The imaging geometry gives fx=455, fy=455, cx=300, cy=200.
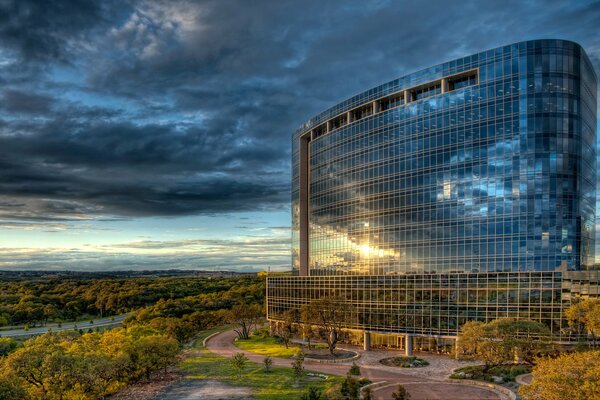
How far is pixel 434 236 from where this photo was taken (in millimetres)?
97062

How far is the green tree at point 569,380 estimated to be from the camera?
3522 cm

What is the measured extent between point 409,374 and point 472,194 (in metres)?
38.9

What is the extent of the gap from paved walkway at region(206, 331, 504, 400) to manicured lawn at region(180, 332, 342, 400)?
5.60m

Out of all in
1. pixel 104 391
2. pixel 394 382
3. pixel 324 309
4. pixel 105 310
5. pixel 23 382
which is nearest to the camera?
pixel 23 382

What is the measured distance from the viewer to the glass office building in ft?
270

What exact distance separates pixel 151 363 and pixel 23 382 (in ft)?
61.2

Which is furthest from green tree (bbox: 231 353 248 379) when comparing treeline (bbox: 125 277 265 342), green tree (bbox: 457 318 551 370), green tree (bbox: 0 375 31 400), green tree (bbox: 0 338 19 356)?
green tree (bbox: 0 338 19 356)

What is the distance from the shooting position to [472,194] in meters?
91.4

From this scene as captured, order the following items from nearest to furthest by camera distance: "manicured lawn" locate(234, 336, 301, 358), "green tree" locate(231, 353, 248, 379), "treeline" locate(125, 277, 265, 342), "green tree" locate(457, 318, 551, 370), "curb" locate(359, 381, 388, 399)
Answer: "curb" locate(359, 381, 388, 399) → "green tree" locate(457, 318, 551, 370) → "green tree" locate(231, 353, 248, 379) → "manicured lawn" locate(234, 336, 301, 358) → "treeline" locate(125, 277, 265, 342)

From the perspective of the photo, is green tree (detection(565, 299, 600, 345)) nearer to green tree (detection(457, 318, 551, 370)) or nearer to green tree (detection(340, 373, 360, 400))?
green tree (detection(457, 318, 551, 370))

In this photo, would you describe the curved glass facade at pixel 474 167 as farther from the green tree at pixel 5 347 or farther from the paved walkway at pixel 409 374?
the green tree at pixel 5 347

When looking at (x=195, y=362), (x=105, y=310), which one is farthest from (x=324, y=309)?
(x=105, y=310)

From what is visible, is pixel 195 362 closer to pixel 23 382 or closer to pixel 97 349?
pixel 97 349

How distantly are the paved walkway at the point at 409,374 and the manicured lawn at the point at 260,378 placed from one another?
5595mm
